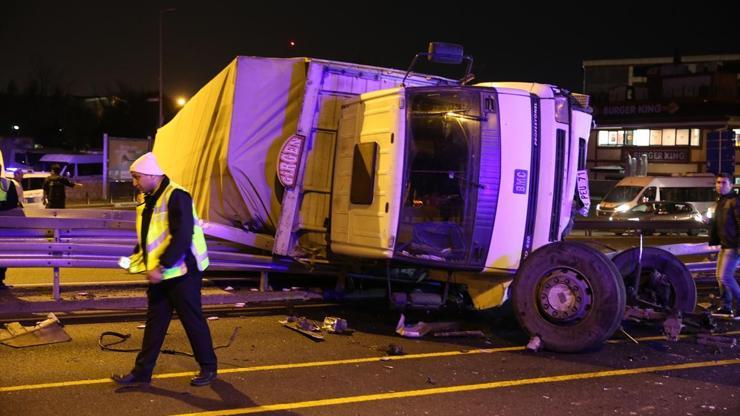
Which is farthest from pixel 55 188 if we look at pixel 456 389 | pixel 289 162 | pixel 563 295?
pixel 456 389

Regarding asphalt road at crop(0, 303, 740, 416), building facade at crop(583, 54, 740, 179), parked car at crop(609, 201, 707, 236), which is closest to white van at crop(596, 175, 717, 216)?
parked car at crop(609, 201, 707, 236)

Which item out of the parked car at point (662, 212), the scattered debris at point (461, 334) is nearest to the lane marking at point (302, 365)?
the scattered debris at point (461, 334)

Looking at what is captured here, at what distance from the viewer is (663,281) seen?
7605mm

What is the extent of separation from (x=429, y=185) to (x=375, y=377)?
2048 millimetres

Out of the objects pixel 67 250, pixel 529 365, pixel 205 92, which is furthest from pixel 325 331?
pixel 205 92

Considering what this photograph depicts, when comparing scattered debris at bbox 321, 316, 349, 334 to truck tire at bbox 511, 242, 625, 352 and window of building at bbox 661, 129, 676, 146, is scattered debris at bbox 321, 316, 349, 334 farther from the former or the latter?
window of building at bbox 661, 129, 676, 146

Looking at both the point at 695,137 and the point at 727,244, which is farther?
the point at 695,137

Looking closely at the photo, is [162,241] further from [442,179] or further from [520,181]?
[520,181]

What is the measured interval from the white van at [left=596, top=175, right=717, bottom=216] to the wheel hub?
760 inches

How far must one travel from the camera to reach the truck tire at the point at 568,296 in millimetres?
6145

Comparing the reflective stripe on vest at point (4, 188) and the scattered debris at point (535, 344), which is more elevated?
the reflective stripe on vest at point (4, 188)

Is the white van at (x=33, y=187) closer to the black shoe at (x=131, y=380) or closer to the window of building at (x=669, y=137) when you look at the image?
the black shoe at (x=131, y=380)

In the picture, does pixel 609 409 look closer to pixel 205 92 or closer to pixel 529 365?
pixel 529 365

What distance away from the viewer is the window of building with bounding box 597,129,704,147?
40.4 metres
